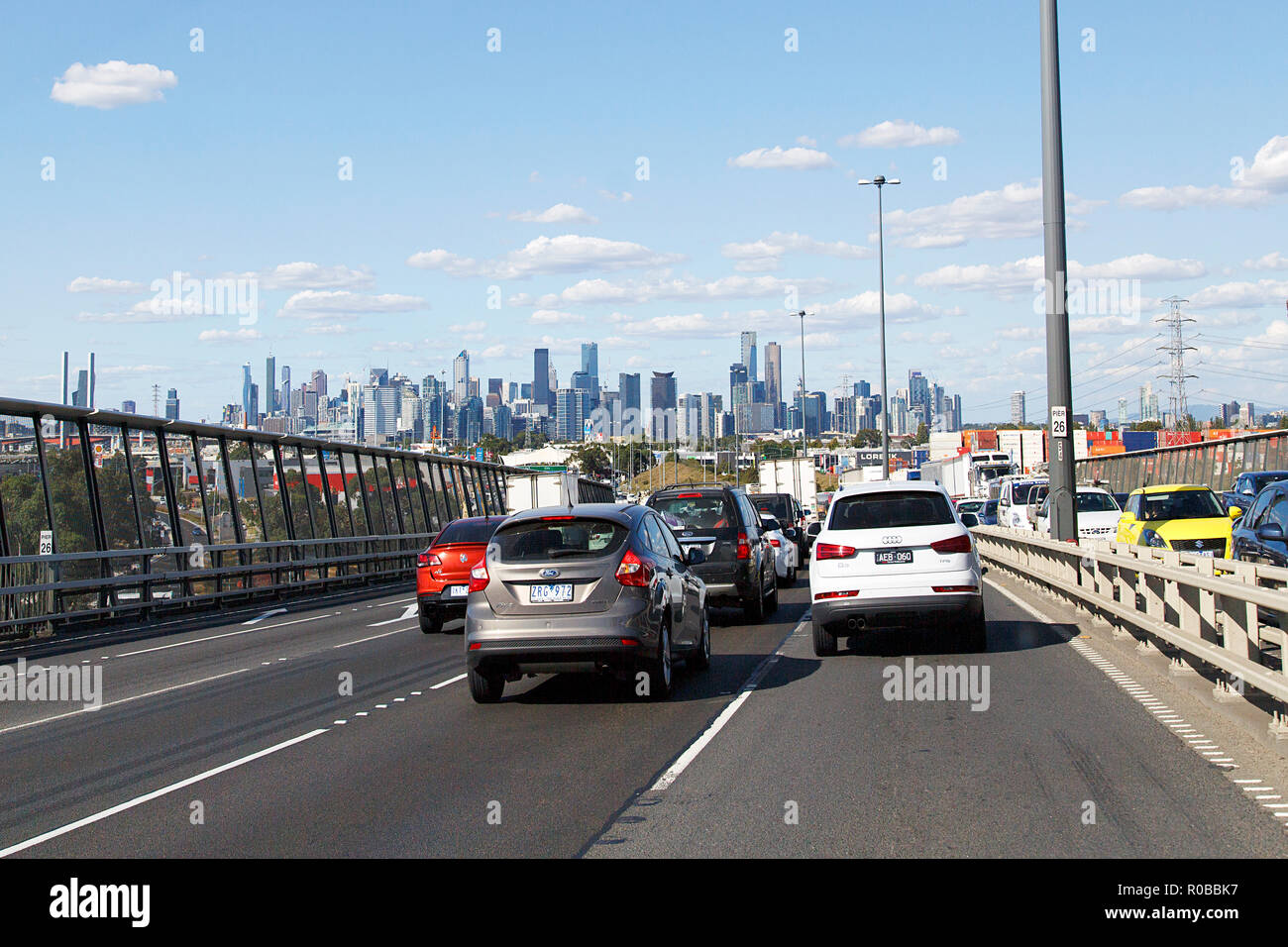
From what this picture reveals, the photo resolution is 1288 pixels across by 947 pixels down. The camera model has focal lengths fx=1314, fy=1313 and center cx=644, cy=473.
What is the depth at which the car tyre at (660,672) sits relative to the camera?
11367 millimetres

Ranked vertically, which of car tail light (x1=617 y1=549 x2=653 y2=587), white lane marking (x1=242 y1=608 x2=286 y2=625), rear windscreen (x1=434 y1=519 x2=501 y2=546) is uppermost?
car tail light (x1=617 y1=549 x2=653 y2=587)

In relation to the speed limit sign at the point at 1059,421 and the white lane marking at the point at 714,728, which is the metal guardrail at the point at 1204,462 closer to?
the speed limit sign at the point at 1059,421

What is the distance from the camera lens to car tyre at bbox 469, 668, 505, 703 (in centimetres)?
1145

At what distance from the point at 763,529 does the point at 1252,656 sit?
11.3 m

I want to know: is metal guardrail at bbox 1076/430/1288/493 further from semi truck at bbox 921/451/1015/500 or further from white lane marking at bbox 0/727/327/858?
white lane marking at bbox 0/727/327/858

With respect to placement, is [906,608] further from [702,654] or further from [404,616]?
[404,616]

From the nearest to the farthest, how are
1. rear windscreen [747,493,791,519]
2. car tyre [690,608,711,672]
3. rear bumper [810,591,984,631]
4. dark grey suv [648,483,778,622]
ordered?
car tyre [690,608,711,672] → rear bumper [810,591,984,631] → dark grey suv [648,483,778,622] → rear windscreen [747,493,791,519]

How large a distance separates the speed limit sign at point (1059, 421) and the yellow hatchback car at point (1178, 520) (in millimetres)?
2550

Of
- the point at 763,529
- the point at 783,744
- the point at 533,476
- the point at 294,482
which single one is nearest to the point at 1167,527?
the point at 763,529

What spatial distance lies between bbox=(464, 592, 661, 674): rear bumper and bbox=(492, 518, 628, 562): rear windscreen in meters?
0.53

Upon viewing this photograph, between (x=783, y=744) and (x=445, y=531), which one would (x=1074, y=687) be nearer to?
(x=783, y=744)

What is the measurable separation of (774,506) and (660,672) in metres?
21.6

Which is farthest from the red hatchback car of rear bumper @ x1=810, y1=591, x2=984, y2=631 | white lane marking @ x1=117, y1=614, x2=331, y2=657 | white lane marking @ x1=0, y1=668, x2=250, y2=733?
rear bumper @ x1=810, y1=591, x2=984, y2=631

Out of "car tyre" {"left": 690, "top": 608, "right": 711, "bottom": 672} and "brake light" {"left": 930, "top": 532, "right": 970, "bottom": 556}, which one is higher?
"brake light" {"left": 930, "top": 532, "right": 970, "bottom": 556}
